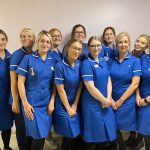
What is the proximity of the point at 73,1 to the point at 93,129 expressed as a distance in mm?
1612

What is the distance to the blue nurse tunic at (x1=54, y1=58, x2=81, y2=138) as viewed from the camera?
2.09 metres

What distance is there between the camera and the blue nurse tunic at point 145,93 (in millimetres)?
2213

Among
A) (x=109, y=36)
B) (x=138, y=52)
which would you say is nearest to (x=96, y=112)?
(x=138, y=52)

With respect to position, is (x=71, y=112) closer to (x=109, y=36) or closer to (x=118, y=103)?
(x=118, y=103)

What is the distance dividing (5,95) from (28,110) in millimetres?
471

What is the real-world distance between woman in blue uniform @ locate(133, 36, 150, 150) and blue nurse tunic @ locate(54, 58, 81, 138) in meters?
0.60

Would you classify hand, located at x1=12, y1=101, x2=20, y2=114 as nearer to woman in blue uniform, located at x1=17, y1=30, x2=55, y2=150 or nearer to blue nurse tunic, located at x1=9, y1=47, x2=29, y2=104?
woman in blue uniform, located at x1=17, y1=30, x2=55, y2=150

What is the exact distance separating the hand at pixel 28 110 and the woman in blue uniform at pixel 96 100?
481 mm

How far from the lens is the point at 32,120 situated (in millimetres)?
2059

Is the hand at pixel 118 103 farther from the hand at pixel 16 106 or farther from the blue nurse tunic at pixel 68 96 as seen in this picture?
the hand at pixel 16 106

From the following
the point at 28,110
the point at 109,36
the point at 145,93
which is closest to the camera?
the point at 28,110

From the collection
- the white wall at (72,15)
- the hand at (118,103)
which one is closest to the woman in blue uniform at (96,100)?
the hand at (118,103)

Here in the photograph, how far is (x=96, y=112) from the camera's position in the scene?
2.16m

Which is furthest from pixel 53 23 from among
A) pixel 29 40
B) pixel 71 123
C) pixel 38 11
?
pixel 71 123
